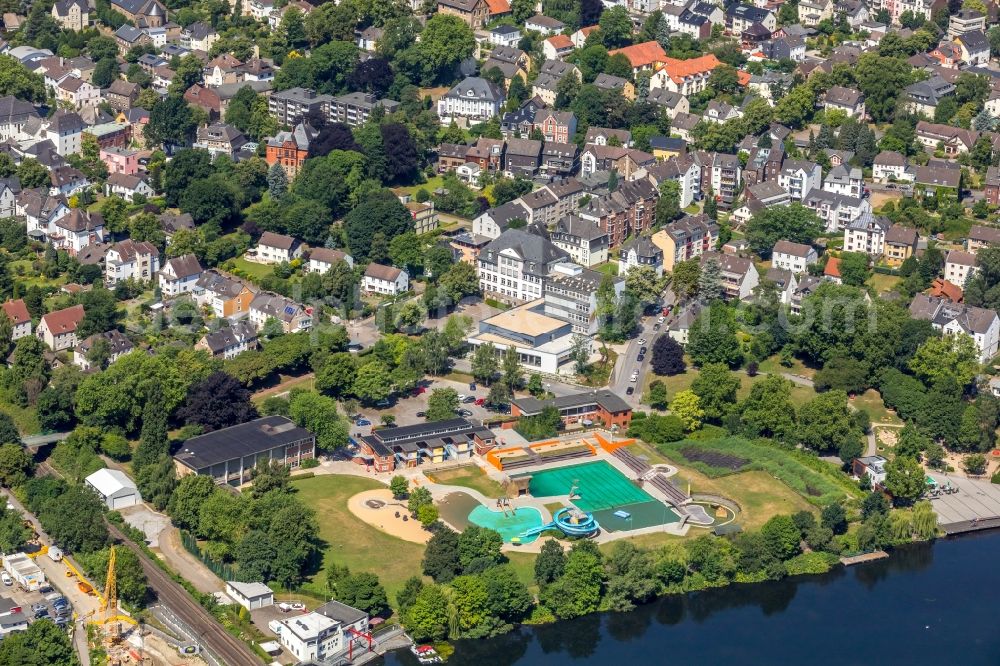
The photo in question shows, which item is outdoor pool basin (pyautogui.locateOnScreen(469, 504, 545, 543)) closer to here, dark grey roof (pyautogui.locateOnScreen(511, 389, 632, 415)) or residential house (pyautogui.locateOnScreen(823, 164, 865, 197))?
dark grey roof (pyautogui.locateOnScreen(511, 389, 632, 415))

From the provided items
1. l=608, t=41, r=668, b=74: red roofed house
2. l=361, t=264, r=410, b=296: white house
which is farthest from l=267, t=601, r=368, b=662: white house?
l=608, t=41, r=668, b=74: red roofed house

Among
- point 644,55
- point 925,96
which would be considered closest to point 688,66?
point 644,55

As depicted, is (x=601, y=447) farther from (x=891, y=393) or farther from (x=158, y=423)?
(x=158, y=423)

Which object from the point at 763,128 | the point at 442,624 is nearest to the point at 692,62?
the point at 763,128

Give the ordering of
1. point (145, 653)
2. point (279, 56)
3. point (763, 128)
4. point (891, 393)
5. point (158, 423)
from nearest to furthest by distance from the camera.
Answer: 1. point (145, 653)
2. point (158, 423)
3. point (891, 393)
4. point (763, 128)
5. point (279, 56)

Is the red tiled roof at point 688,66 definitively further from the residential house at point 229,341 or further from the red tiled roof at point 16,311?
the red tiled roof at point 16,311

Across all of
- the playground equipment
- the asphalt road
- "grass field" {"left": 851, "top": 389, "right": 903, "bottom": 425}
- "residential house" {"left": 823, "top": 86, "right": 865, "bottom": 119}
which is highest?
"residential house" {"left": 823, "top": 86, "right": 865, "bottom": 119}
